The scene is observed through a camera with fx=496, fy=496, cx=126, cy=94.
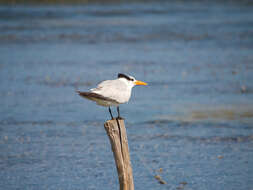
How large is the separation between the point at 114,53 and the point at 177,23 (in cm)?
1058

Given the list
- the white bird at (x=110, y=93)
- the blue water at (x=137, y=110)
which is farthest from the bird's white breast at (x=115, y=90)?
the blue water at (x=137, y=110)

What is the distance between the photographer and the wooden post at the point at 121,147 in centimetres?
636

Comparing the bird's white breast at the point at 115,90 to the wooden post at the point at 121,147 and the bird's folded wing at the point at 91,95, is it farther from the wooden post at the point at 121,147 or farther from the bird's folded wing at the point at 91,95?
the wooden post at the point at 121,147

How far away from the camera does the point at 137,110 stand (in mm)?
12500

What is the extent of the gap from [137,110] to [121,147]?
6060mm

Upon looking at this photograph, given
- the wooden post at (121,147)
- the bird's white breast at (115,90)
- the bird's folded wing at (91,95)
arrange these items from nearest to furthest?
the bird's folded wing at (91,95), the bird's white breast at (115,90), the wooden post at (121,147)

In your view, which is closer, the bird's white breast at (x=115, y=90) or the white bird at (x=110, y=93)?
the white bird at (x=110, y=93)

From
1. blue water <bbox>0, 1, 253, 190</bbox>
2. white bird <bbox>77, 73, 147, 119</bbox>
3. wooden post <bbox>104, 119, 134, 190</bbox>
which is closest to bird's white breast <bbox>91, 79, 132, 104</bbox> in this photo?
→ white bird <bbox>77, 73, 147, 119</bbox>

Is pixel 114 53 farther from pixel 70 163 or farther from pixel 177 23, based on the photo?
pixel 70 163

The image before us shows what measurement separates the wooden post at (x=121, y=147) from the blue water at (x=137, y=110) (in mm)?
1471

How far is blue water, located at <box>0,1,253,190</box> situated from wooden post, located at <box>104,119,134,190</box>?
1.47 metres

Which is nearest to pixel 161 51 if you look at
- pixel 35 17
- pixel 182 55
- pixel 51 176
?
pixel 182 55

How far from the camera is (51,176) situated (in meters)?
8.51

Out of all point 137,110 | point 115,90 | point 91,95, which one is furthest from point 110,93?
point 137,110
